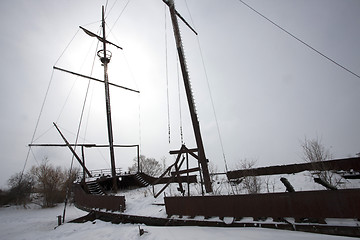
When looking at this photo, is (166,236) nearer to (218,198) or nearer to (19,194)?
(218,198)

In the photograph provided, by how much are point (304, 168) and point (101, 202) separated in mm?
15530

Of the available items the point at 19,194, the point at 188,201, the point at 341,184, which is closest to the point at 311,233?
the point at 188,201

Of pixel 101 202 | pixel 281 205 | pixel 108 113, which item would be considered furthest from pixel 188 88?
pixel 108 113

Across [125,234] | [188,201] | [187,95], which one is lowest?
[125,234]

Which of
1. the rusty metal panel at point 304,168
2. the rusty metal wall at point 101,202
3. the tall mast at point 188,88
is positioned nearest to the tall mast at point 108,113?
the rusty metal wall at point 101,202

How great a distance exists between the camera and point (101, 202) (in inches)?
416

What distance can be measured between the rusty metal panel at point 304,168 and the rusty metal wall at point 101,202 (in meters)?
8.43

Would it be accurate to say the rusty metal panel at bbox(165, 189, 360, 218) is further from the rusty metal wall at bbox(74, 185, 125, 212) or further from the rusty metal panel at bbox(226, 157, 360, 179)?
the rusty metal panel at bbox(226, 157, 360, 179)

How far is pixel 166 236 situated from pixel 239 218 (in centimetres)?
255

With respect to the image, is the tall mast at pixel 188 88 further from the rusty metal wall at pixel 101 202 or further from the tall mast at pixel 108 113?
the tall mast at pixel 108 113

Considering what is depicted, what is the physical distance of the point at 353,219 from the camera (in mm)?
4285

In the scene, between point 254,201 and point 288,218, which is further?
point 254,201

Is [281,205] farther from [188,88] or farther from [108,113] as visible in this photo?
[108,113]

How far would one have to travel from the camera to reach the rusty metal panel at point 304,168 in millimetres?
11211
